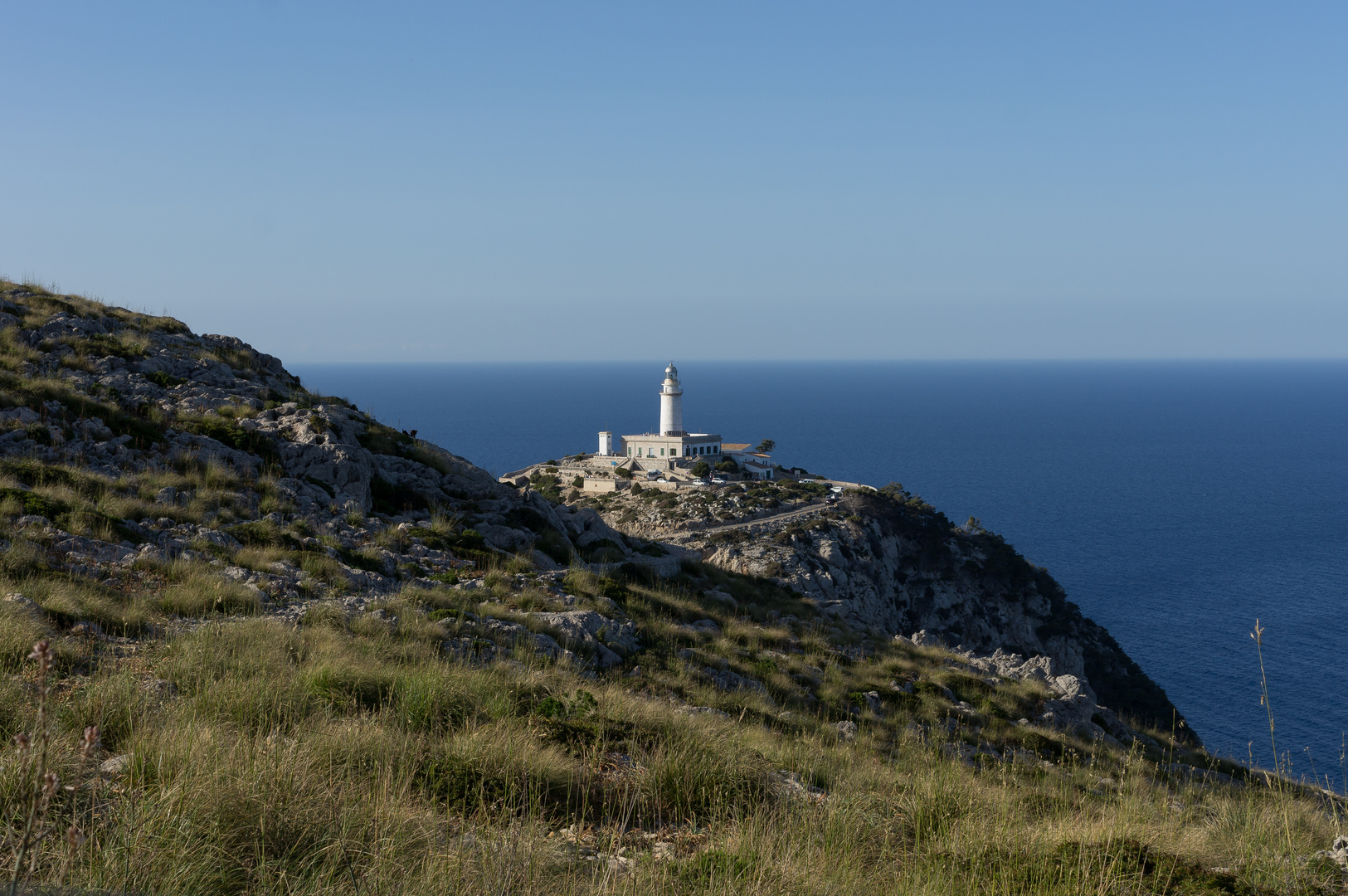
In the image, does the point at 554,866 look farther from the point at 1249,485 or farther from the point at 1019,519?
the point at 1249,485

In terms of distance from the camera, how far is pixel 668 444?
84.0 metres

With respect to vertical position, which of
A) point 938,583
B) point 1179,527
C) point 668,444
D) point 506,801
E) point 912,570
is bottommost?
point 1179,527

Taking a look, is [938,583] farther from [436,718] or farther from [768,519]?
[436,718]

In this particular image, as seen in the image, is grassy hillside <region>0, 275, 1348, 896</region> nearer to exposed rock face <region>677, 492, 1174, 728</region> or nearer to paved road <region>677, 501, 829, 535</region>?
exposed rock face <region>677, 492, 1174, 728</region>

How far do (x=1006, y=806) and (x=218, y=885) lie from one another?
5170 millimetres

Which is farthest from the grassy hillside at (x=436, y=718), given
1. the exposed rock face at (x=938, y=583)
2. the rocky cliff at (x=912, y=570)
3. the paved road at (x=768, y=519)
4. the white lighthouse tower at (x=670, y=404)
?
the white lighthouse tower at (x=670, y=404)

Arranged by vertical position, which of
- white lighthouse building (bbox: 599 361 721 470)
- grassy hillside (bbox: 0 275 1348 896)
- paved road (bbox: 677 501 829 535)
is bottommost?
paved road (bbox: 677 501 829 535)

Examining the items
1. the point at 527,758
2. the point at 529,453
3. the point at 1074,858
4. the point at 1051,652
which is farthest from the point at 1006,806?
the point at 529,453

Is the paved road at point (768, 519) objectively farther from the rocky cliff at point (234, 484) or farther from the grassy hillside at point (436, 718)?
the grassy hillside at point (436, 718)

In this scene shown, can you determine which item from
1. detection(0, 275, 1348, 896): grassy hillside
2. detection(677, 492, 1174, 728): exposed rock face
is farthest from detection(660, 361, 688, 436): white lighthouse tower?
detection(0, 275, 1348, 896): grassy hillside

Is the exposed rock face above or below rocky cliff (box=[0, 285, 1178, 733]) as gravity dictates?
below

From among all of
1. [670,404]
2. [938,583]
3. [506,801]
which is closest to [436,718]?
[506,801]

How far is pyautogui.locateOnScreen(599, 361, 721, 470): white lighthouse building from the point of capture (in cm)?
Result: 8256

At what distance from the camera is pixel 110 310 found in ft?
75.8
